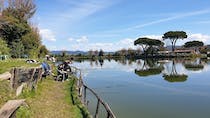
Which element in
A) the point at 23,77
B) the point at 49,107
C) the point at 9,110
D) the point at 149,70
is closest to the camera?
the point at 9,110

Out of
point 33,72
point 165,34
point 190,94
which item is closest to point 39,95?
point 33,72

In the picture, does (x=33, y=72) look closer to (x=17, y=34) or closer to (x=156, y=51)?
(x=17, y=34)

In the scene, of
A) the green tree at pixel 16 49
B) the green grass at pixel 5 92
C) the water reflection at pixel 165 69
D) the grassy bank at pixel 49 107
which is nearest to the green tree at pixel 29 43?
the green tree at pixel 16 49

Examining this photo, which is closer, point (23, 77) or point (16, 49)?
point (23, 77)

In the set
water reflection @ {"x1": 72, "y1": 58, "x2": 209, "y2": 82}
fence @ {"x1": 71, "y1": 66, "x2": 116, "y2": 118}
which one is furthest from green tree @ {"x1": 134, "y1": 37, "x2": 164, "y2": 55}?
fence @ {"x1": 71, "y1": 66, "x2": 116, "y2": 118}

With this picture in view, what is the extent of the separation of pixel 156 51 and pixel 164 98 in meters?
99.4

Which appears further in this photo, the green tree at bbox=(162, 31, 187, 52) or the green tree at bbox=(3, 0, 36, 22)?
the green tree at bbox=(162, 31, 187, 52)

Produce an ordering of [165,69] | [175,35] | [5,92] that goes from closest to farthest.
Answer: [5,92] → [165,69] → [175,35]

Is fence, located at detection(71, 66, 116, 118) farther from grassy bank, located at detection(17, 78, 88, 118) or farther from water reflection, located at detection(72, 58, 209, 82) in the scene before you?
water reflection, located at detection(72, 58, 209, 82)

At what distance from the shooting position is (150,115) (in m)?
12.9

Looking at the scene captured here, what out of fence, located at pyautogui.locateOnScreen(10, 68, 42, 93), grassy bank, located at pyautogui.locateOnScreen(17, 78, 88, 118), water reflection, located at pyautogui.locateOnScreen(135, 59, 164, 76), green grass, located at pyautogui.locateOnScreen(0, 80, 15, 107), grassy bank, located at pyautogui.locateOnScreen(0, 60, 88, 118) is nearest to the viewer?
green grass, located at pyautogui.locateOnScreen(0, 80, 15, 107)

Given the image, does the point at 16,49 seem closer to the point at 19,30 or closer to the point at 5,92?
the point at 19,30

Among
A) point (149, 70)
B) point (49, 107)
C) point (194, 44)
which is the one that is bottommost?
point (149, 70)

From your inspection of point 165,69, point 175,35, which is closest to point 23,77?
point 165,69
